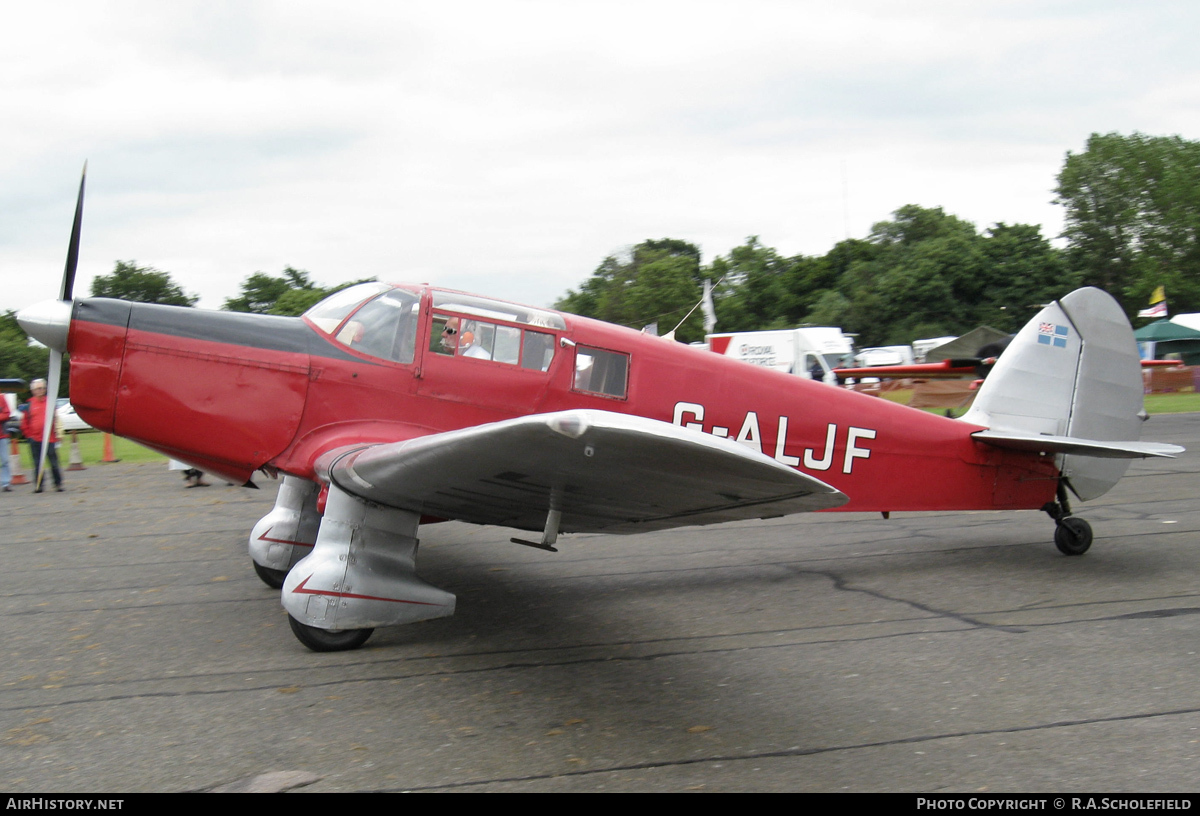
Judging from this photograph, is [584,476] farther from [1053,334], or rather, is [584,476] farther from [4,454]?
[4,454]

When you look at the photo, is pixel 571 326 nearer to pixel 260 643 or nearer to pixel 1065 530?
pixel 260 643

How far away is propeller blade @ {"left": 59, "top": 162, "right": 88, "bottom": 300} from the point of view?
18.2ft

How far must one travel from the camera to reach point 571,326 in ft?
20.3

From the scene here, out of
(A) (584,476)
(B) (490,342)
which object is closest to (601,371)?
(B) (490,342)

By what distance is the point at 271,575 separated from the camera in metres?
6.67

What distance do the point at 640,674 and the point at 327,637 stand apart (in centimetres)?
188

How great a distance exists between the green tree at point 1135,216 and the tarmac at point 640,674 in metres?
66.0

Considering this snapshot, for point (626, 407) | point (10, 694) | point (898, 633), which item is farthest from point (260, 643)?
point (898, 633)

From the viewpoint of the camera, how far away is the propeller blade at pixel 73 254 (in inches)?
219

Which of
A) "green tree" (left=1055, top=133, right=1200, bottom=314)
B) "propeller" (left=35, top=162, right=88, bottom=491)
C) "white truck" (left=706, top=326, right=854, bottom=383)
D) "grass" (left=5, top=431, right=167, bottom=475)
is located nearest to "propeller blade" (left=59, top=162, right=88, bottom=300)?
"propeller" (left=35, top=162, right=88, bottom=491)

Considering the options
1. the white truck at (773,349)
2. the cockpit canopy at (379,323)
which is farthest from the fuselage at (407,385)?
the white truck at (773,349)

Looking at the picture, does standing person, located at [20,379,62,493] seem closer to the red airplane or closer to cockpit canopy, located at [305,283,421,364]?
the red airplane
